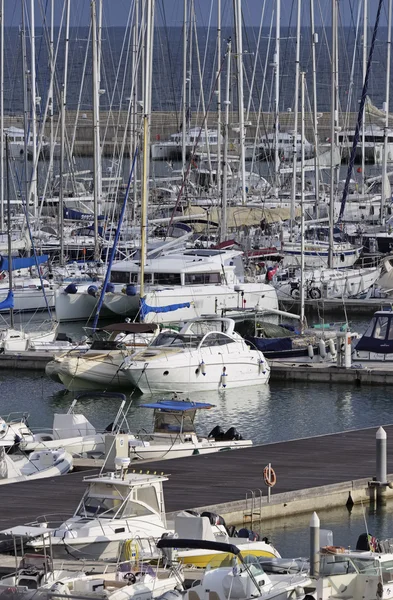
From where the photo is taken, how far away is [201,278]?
147 ft

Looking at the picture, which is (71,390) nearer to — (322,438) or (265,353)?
(265,353)

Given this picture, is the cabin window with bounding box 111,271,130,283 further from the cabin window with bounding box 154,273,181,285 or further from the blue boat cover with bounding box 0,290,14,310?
the blue boat cover with bounding box 0,290,14,310

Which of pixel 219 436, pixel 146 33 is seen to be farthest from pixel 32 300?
pixel 219 436

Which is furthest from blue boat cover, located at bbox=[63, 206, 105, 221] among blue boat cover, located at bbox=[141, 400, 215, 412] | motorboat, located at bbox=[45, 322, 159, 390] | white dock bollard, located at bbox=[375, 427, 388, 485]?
white dock bollard, located at bbox=[375, 427, 388, 485]

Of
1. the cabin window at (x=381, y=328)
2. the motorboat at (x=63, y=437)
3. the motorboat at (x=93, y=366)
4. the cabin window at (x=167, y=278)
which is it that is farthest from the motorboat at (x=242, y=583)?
the cabin window at (x=167, y=278)

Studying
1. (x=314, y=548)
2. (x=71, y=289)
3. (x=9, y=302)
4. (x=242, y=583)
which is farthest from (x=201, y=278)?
(x=242, y=583)

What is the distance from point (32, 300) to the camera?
46094mm

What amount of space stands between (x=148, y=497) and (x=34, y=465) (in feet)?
17.4

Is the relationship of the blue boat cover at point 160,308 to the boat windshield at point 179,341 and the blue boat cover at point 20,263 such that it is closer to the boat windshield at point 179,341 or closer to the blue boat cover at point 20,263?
the boat windshield at point 179,341

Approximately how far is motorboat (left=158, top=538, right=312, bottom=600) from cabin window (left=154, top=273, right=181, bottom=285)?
86.4 ft

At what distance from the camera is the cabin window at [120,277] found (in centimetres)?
4500

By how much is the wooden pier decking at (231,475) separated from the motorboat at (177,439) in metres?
0.48

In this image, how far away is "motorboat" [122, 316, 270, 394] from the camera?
112ft

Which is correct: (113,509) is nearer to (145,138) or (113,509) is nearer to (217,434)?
(217,434)
